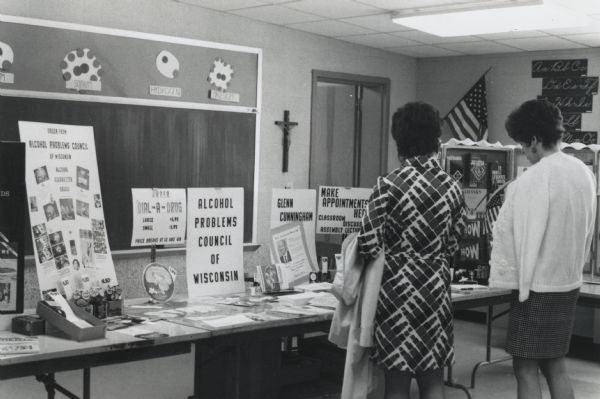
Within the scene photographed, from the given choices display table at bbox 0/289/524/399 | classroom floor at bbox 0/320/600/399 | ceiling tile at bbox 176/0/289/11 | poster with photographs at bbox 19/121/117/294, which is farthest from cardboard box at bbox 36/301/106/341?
ceiling tile at bbox 176/0/289/11

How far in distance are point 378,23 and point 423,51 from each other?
1740mm

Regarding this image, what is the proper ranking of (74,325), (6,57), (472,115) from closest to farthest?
(74,325) → (6,57) → (472,115)

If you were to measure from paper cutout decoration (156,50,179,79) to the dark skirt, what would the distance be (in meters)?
3.81

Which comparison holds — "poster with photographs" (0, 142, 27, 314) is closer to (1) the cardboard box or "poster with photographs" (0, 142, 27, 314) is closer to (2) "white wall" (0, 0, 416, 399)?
(1) the cardboard box

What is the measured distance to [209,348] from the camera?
163 inches

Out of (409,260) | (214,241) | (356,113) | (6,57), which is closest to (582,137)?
(356,113)

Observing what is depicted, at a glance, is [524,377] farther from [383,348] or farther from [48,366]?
[48,366]

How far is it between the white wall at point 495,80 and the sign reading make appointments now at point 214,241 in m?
Answer: 4.67

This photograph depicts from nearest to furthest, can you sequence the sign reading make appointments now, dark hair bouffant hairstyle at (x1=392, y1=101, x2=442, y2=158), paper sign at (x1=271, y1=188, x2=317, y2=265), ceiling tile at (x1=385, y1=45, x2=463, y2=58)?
dark hair bouffant hairstyle at (x1=392, y1=101, x2=442, y2=158)
the sign reading make appointments now
paper sign at (x1=271, y1=188, x2=317, y2=265)
ceiling tile at (x1=385, y1=45, x2=463, y2=58)

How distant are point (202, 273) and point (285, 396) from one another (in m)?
1.10

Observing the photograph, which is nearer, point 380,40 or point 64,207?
point 64,207

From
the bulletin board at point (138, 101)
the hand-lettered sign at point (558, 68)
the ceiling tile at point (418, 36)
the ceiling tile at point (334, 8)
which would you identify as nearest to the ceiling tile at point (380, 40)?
the ceiling tile at point (418, 36)

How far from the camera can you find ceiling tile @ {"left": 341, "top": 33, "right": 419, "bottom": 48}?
25.0 feet

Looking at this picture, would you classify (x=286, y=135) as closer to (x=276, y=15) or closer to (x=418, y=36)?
(x=276, y=15)
